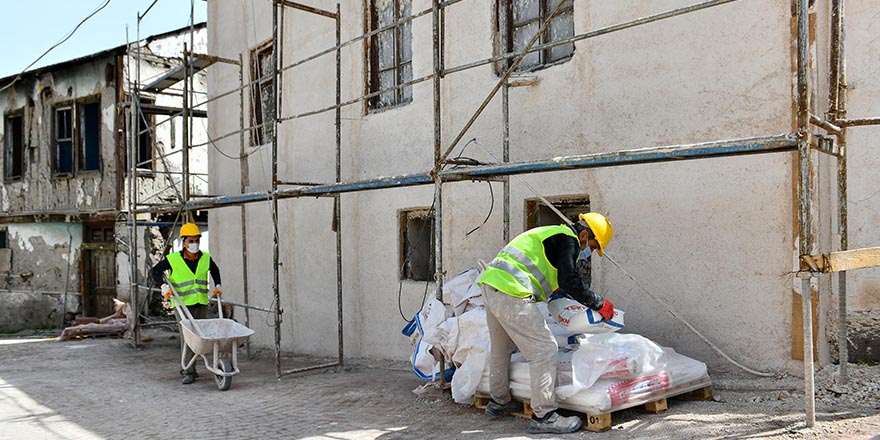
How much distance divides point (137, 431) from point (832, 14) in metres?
6.38

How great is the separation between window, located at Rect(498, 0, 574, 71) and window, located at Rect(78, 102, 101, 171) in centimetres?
1262

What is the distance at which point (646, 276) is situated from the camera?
6.23m

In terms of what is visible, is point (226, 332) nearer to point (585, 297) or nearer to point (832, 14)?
point (585, 297)

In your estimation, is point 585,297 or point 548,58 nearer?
point 585,297

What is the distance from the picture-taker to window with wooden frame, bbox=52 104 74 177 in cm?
1739

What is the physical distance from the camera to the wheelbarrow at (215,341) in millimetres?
7711

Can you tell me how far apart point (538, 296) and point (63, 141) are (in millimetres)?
15749

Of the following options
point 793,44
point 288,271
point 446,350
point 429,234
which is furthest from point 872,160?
point 288,271

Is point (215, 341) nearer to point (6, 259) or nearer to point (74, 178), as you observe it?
point (74, 178)

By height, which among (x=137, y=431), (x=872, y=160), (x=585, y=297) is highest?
(x=872, y=160)

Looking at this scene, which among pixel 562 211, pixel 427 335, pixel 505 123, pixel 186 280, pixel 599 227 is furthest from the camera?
pixel 186 280

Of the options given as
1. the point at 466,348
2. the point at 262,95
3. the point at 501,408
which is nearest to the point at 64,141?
the point at 262,95

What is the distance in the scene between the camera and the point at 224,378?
779 cm

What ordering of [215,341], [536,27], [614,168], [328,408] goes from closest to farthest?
A: [614,168] → [328,408] → [536,27] → [215,341]
